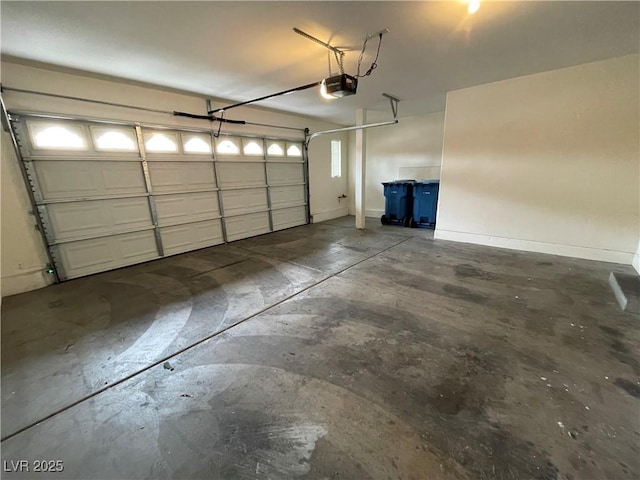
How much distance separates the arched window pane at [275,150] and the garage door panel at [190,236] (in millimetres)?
2095

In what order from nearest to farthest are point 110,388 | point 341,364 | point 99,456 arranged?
point 99,456
point 110,388
point 341,364

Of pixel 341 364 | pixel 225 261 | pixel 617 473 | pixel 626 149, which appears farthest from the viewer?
pixel 225 261

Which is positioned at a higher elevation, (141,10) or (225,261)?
(141,10)

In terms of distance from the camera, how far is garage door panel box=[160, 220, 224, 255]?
4.64m

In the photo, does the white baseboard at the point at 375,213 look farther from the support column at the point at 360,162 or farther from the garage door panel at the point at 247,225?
the garage door panel at the point at 247,225

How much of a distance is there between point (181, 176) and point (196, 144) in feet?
2.26

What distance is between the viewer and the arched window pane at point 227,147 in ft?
Result: 16.8

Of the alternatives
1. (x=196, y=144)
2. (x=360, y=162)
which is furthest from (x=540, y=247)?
(x=196, y=144)

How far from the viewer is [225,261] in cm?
431

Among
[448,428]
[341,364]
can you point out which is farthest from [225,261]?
[448,428]

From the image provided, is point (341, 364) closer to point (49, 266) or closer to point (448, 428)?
point (448, 428)

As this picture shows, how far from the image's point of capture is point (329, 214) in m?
7.83

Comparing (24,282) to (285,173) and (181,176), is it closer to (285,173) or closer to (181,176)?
(181,176)

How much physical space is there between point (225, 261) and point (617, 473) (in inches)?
173
